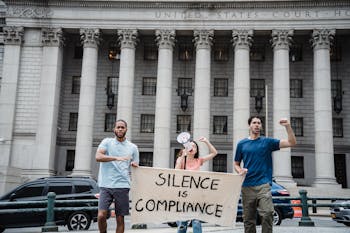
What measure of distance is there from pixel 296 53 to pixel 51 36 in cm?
2231

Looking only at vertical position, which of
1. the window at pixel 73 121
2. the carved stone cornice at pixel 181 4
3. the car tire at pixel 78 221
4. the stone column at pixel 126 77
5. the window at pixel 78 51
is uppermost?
the carved stone cornice at pixel 181 4

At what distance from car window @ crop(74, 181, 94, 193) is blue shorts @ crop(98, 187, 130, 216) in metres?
8.56

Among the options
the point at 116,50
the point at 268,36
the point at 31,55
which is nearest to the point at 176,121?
the point at 116,50

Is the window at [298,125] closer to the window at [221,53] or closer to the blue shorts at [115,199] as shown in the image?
the window at [221,53]

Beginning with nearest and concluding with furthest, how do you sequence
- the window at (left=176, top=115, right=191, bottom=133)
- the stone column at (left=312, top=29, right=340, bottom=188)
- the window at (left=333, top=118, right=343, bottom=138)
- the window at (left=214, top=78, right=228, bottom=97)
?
the stone column at (left=312, top=29, right=340, bottom=188) → the window at (left=333, top=118, right=343, bottom=138) → the window at (left=176, top=115, right=191, bottom=133) → the window at (left=214, top=78, right=228, bottom=97)

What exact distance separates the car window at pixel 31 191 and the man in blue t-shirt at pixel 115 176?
895 centimetres

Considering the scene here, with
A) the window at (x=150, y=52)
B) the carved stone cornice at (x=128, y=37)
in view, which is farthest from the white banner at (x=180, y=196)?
the window at (x=150, y=52)

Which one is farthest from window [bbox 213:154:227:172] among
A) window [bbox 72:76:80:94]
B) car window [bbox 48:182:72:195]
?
car window [bbox 48:182:72:195]

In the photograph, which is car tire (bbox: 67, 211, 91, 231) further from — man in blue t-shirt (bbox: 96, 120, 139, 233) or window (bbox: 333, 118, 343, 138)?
window (bbox: 333, 118, 343, 138)

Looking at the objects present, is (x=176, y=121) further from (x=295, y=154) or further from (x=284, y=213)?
(x=284, y=213)

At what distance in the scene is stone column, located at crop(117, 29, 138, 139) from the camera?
3266cm

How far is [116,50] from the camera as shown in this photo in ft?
126

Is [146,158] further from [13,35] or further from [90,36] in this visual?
[13,35]

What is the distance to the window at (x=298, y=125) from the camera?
118 feet
